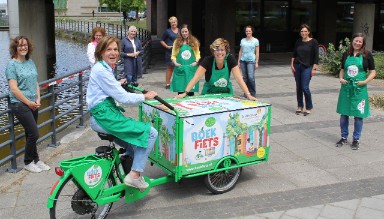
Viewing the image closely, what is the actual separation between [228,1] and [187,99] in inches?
604

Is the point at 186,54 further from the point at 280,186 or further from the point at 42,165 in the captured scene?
the point at 280,186

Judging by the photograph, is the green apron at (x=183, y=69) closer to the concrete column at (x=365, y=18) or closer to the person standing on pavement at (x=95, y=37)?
the person standing on pavement at (x=95, y=37)

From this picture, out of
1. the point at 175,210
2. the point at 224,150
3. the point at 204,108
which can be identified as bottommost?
the point at 175,210

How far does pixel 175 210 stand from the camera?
5230 millimetres

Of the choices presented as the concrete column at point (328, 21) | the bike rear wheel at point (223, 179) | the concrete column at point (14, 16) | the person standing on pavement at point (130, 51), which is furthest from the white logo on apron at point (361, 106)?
the concrete column at point (328, 21)

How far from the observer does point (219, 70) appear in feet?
20.0

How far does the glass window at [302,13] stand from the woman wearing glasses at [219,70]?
62.9ft

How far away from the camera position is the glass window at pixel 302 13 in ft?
80.1

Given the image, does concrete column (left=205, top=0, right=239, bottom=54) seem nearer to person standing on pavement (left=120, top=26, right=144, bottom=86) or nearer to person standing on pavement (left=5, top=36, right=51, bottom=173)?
person standing on pavement (left=120, top=26, right=144, bottom=86)

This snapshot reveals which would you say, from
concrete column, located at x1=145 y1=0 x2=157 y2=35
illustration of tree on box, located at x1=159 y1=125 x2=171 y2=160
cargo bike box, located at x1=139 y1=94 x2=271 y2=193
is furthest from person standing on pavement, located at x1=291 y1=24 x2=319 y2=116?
concrete column, located at x1=145 y1=0 x2=157 y2=35

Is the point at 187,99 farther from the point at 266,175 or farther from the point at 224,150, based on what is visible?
the point at 266,175

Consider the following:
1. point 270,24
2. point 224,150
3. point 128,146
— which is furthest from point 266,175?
point 270,24

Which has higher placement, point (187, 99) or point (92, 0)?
point (92, 0)

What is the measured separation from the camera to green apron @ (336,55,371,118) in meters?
7.20
